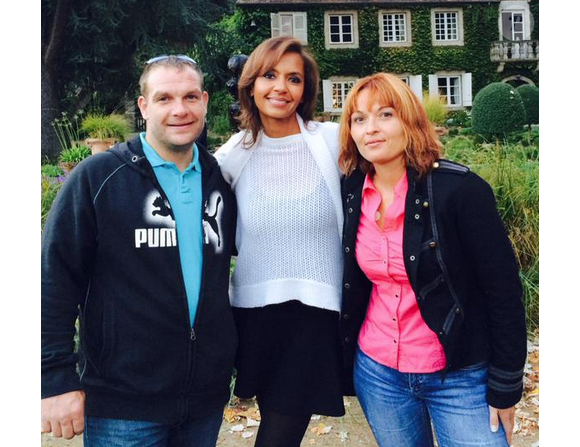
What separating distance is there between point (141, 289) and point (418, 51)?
2638 cm

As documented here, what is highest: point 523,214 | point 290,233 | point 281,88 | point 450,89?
point 450,89

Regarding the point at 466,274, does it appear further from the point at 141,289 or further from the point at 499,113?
the point at 499,113

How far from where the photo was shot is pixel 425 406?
2.16m

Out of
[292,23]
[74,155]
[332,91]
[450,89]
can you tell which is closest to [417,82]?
[450,89]

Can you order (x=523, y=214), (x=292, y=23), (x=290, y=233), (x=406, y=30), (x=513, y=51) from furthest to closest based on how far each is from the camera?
(x=513, y=51)
(x=406, y=30)
(x=292, y=23)
(x=523, y=214)
(x=290, y=233)

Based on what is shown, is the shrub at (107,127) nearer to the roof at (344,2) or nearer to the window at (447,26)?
the roof at (344,2)

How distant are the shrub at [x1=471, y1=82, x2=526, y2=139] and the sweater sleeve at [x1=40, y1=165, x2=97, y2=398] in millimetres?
16031

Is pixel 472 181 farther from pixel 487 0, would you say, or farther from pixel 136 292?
pixel 487 0

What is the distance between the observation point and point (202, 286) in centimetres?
209

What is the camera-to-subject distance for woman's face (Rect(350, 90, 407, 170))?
81.9 inches

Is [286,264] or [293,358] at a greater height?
[286,264]
